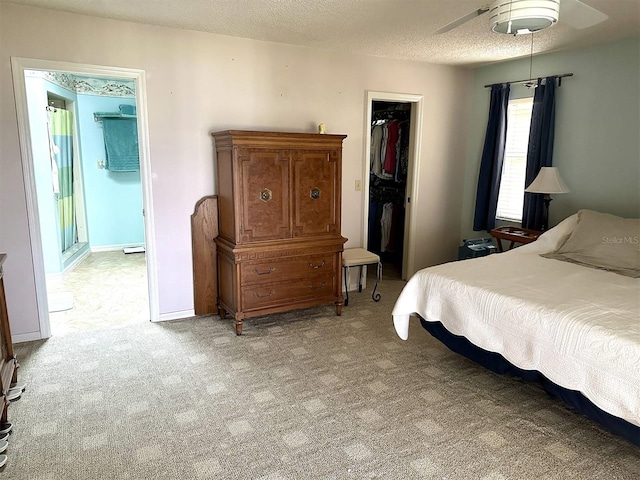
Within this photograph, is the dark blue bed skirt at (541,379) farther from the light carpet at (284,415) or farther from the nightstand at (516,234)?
the nightstand at (516,234)

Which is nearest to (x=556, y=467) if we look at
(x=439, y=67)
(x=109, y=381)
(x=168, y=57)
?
(x=109, y=381)

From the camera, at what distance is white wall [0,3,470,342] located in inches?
124

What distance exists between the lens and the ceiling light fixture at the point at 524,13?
1973 mm

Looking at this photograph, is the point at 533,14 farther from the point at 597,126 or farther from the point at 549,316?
the point at 597,126

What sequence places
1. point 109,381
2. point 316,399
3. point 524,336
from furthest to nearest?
1. point 109,381
2. point 316,399
3. point 524,336

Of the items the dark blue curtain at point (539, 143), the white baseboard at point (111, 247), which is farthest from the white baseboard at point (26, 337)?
the dark blue curtain at point (539, 143)

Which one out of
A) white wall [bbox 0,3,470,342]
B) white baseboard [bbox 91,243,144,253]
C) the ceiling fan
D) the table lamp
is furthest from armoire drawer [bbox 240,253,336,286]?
white baseboard [bbox 91,243,144,253]

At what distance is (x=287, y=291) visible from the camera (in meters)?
3.70

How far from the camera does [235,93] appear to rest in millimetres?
3805

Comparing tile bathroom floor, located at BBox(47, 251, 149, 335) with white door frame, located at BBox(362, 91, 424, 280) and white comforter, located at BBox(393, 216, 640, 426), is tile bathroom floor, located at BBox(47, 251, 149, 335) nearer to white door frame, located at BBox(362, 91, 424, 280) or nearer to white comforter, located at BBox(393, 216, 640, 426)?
white door frame, located at BBox(362, 91, 424, 280)

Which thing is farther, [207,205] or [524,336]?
[207,205]

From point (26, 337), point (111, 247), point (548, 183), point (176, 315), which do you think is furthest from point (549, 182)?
point (111, 247)

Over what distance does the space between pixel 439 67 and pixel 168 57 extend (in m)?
2.85

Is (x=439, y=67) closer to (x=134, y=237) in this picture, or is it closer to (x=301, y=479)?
(x=301, y=479)
